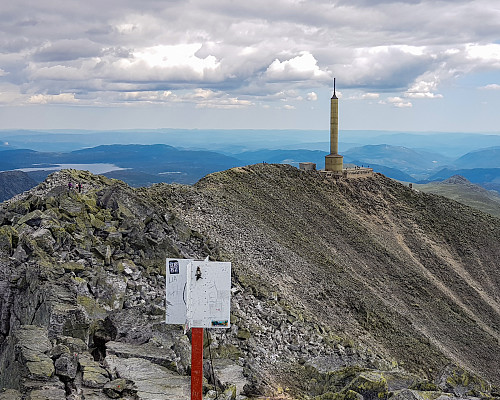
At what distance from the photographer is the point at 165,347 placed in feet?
51.8

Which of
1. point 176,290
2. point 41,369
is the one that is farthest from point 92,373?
point 176,290

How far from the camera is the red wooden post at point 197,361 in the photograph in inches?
413

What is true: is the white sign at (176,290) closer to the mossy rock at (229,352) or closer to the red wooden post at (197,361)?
the red wooden post at (197,361)

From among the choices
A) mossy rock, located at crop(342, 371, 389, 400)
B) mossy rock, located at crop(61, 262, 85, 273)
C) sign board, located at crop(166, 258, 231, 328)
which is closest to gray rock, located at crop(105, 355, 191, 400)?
sign board, located at crop(166, 258, 231, 328)

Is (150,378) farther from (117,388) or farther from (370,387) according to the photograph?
(370,387)

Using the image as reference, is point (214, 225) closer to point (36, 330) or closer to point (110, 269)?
point (110, 269)

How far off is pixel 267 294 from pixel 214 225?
999 centimetres

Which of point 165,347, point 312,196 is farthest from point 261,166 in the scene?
point 165,347

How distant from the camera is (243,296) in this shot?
81.1ft

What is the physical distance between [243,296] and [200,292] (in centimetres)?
1459

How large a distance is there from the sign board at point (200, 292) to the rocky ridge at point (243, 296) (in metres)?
3.69

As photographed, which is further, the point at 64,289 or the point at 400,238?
the point at 400,238

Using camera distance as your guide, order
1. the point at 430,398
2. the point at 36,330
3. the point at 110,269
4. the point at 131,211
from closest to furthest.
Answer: the point at 430,398
the point at 36,330
the point at 110,269
the point at 131,211

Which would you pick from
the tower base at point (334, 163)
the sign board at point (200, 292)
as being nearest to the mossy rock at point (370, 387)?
the sign board at point (200, 292)
